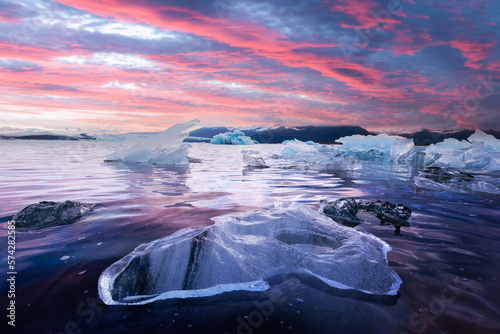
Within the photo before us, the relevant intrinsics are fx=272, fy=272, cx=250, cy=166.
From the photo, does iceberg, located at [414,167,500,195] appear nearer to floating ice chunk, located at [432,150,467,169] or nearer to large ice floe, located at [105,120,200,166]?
floating ice chunk, located at [432,150,467,169]

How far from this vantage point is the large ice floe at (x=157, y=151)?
533 inches

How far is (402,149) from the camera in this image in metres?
20.6

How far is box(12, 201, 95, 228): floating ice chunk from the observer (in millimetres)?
3709

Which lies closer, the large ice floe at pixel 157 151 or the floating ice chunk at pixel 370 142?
the large ice floe at pixel 157 151

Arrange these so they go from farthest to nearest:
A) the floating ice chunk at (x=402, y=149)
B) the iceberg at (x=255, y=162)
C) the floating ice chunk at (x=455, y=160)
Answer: the floating ice chunk at (x=402, y=149), the floating ice chunk at (x=455, y=160), the iceberg at (x=255, y=162)

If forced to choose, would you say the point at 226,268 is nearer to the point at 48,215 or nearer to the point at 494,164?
the point at 48,215

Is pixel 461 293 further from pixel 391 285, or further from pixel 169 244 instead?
pixel 169 244

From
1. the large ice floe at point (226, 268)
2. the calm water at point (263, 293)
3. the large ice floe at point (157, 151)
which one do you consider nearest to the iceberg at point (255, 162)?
the large ice floe at point (157, 151)

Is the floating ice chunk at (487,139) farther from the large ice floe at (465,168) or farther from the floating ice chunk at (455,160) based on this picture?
the floating ice chunk at (455,160)

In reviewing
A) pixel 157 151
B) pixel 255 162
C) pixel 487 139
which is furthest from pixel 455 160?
pixel 157 151

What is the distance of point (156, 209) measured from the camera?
468 centimetres

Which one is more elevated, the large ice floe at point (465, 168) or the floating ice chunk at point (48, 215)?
the large ice floe at point (465, 168)

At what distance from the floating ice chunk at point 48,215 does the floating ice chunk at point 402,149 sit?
2171 cm

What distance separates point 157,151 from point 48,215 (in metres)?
11.3
